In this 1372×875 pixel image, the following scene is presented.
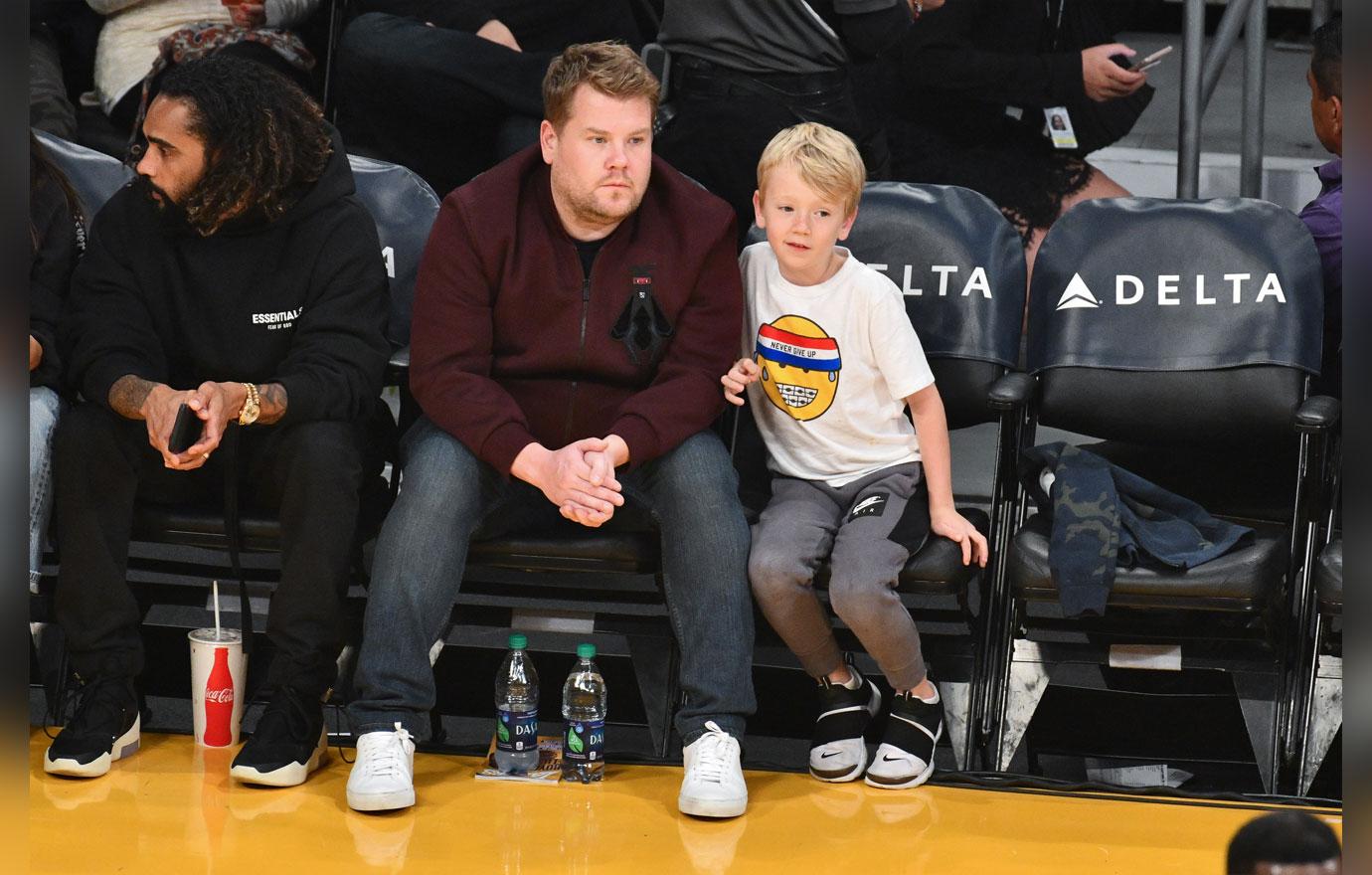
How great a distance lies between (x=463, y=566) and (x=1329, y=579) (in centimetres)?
154

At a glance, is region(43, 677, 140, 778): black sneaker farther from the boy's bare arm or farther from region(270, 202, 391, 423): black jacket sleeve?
the boy's bare arm

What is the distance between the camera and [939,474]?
296 centimetres

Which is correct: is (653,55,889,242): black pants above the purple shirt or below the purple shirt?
above

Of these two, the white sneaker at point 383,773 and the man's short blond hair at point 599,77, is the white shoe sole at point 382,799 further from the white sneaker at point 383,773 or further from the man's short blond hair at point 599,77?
the man's short blond hair at point 599,77

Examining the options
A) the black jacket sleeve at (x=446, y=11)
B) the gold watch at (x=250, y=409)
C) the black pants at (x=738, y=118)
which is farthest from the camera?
the black jacket sleeve at (x=446, y=11)

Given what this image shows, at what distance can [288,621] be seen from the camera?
2838 mm

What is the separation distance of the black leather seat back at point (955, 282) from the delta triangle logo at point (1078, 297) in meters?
0.10

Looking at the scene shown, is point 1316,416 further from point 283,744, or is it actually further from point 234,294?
point 234,294

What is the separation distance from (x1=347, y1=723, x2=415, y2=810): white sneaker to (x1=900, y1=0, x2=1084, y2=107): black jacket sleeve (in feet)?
7.96

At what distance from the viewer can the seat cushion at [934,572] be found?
2.85 m

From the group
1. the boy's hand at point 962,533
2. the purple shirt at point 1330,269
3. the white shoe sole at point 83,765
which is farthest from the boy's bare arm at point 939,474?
the white shoe sole at point 83,765

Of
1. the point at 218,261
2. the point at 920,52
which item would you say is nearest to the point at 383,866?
the point at 218,261

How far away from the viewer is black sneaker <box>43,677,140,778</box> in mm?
2773

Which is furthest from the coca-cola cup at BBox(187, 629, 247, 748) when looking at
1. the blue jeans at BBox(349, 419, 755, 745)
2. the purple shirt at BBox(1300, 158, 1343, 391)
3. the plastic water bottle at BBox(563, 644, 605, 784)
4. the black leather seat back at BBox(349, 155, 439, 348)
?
the purple shirt at BBox(1300, 158, 1343, 391)
